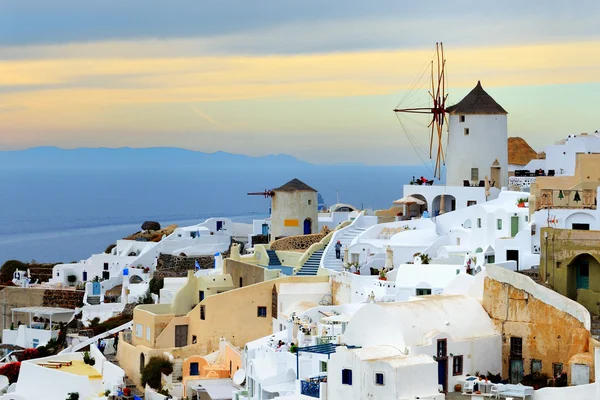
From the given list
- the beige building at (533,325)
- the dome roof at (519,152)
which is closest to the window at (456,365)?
the beige building at (533,325)

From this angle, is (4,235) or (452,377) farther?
(4,235)

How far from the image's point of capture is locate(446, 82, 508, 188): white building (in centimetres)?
4966

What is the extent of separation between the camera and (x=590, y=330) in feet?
103

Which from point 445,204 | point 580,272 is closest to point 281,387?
point 580,272

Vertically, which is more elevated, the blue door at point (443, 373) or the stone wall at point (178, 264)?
the stone wall at point (178, 264)

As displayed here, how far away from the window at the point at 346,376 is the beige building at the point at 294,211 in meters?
19.8

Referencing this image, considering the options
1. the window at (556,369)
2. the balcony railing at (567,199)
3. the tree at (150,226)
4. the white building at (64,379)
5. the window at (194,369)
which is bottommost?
the white building at (64,379)

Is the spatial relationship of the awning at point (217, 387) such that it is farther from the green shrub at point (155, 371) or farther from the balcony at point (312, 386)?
the balcony at point (312, 386)

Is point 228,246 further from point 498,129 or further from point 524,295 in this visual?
point 524,295

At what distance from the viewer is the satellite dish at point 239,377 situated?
37.1 metres

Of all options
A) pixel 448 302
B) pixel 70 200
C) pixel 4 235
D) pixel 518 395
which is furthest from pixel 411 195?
pixel 70 200

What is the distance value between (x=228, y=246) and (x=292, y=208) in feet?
21.3

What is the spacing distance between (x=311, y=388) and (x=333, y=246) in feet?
45.2

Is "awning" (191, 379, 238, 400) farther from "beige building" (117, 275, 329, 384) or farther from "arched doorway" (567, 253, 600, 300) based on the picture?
"arched doorway" (567, 253, 600, 300)
